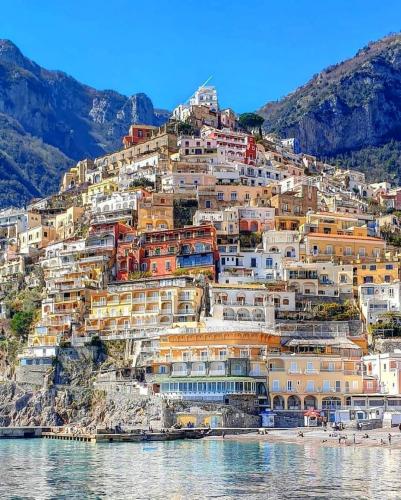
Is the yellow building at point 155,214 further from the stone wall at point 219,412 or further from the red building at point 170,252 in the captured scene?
the stone wall at point 219,412

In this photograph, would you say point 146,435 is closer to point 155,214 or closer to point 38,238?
point 155,214

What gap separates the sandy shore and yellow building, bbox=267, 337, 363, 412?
4331mm

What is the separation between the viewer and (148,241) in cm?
9481

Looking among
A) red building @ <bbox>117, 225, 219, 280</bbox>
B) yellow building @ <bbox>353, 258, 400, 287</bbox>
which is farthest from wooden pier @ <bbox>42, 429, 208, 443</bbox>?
yellow building @ <bbox>353, 258, 400, 287</bbox>

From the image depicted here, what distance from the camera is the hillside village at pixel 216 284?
76500mm

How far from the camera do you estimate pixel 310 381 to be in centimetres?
7656

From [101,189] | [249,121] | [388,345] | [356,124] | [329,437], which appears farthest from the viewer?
[356,124]

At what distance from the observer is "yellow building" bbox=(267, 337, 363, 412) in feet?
250

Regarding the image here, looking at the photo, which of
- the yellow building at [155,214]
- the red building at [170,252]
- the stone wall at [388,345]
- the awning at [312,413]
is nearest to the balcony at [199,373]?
the awning at [312,413]

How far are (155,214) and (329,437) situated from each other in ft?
129

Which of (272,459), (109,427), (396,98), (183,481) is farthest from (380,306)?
(396,98)

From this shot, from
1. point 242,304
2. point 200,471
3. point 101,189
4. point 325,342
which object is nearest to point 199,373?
point 242,304

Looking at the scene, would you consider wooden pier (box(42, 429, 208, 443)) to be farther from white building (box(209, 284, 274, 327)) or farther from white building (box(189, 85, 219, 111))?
white building (box(189, 85, 219, 111))

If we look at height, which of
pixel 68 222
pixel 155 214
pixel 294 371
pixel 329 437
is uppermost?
pixel 68 222
